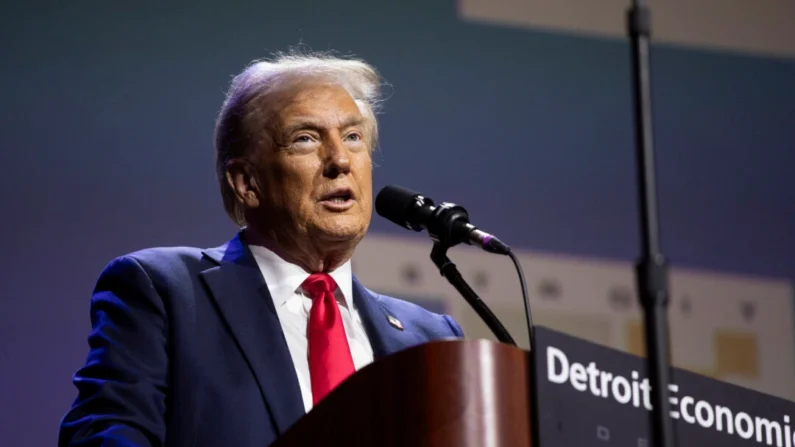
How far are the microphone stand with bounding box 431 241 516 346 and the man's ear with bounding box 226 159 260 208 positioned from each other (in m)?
0.65

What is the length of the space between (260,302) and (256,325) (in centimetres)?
10

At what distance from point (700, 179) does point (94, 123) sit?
7.44 ft

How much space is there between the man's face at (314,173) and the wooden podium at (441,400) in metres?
1.03

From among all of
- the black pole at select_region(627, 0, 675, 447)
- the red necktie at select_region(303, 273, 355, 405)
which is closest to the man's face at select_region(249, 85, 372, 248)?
the red necktie at select_region(303, 273, 355, 405)

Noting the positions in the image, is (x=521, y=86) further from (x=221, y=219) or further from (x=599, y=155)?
(x=221, y=219)

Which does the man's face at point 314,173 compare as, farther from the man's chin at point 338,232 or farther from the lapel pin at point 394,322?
the lapel pin at point 394,322

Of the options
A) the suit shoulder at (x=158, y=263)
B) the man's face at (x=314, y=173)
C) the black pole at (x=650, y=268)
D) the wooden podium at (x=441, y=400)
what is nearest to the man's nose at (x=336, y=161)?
the man's face at (x=314, y=173)

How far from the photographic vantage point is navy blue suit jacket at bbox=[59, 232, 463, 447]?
2256mm

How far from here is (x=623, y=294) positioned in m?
3.99

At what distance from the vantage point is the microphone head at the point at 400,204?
249 centimetres

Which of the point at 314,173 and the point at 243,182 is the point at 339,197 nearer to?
the point at 314,173

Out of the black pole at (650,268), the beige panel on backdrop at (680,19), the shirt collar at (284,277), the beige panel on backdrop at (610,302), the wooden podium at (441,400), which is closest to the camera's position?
the black pole at (650,268)

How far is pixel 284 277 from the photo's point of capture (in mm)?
2758

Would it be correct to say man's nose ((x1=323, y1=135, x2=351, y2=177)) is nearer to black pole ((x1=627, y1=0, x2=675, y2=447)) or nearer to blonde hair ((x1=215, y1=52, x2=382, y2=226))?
blonde hair ((x1=215, y1=52, x2=382, y2=226))
